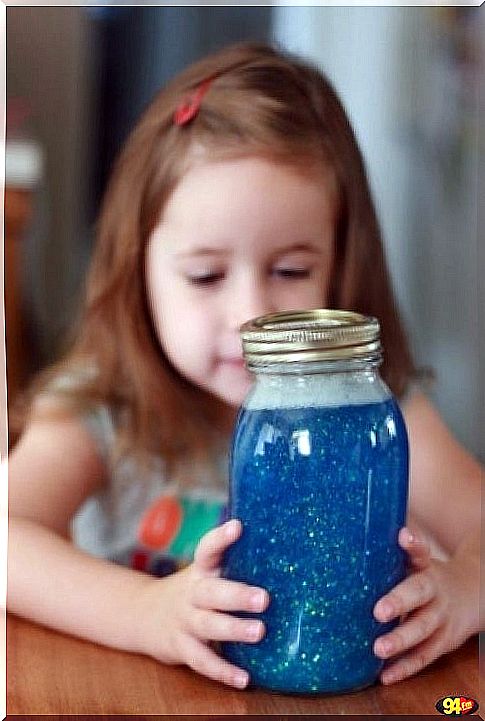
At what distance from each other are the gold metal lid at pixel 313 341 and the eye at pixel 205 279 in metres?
0.10

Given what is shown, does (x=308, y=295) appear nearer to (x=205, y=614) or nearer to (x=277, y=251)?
(x=277, y=251)

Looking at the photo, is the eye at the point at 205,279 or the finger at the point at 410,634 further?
the eye at the point at 205,279

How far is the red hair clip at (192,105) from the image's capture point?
61 cm

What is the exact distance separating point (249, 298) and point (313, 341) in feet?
0.40

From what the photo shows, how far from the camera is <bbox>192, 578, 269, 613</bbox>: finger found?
473 millimetres

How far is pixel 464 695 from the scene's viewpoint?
0.50 m

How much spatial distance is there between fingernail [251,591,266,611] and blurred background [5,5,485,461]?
8.1 inches

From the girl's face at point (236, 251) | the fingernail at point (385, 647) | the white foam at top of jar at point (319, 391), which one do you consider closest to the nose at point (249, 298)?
the girl's face at point (236, 251)

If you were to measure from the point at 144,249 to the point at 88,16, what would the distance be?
0.50ft

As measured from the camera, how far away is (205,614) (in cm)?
50

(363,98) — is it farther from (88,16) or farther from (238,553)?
(238,553)

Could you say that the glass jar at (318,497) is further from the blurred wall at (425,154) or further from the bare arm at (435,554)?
the blurred wall at (425,154)

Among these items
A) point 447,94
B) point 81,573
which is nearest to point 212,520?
point 81,573

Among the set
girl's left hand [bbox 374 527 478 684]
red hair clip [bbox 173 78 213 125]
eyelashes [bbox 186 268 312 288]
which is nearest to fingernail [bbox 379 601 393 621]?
girl's left hand [bbox 374 527 478 684]
